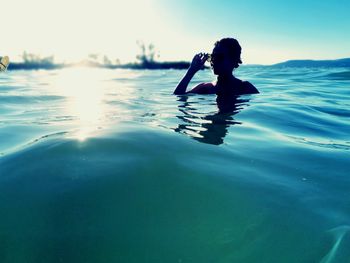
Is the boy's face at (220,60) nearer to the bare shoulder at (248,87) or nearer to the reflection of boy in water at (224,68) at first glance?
the reflection of boy in water at (224,68)

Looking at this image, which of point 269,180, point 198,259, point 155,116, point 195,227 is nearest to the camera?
point 198,259

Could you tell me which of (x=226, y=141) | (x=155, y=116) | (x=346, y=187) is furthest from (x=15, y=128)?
(x=346, y=187)

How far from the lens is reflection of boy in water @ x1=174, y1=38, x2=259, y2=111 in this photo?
18.6ft

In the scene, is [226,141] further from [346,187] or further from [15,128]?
[15,128]

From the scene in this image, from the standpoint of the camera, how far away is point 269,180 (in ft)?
6.08

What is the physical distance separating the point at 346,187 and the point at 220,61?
422 cm

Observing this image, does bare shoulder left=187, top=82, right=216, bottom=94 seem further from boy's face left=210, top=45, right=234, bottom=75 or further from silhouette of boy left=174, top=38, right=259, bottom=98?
boy's face left=210, top=45, right=234, bottom=75

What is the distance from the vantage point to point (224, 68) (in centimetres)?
575

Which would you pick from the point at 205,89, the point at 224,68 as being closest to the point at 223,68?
the point at 224,68

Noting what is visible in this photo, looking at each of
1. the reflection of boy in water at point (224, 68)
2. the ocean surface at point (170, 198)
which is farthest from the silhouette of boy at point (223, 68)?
the ocean surface at point (170, 198)

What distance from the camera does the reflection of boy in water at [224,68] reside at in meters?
5.67

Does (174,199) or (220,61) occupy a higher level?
(220,61)

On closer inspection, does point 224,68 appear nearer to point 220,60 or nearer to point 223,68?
point 223,68

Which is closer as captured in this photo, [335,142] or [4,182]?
[4,182]
